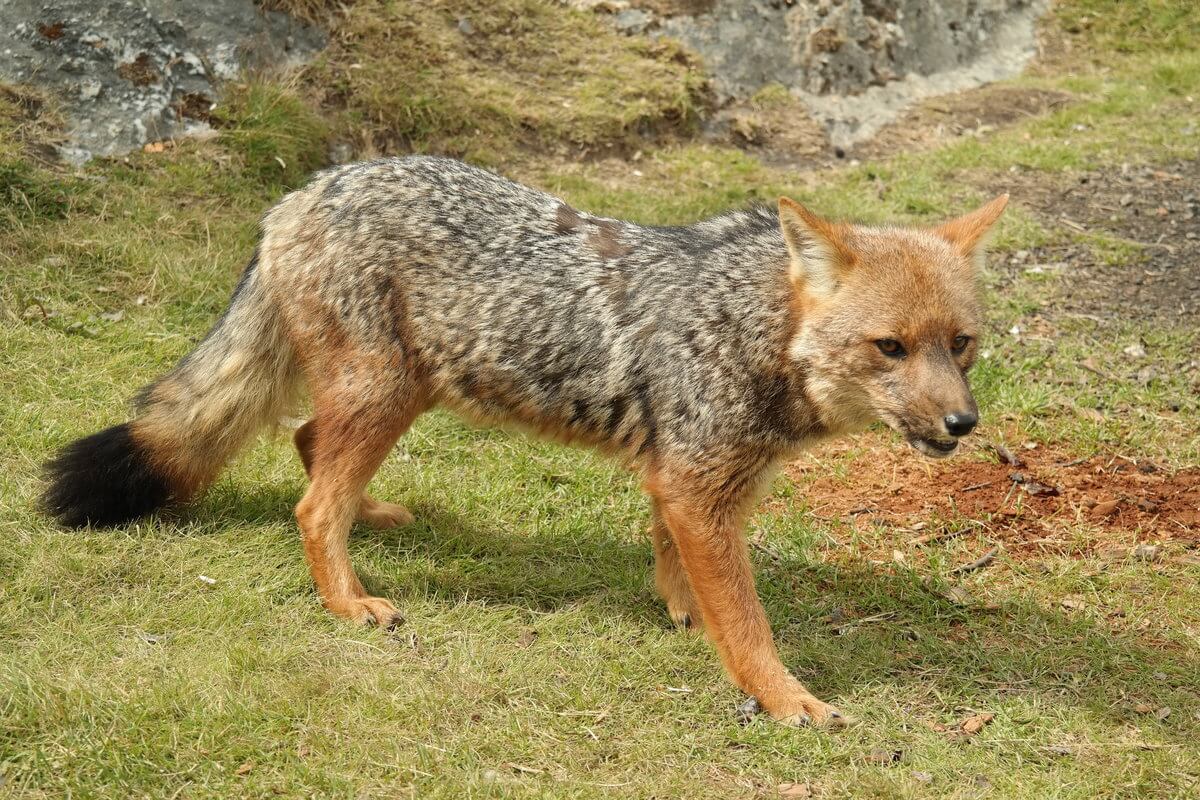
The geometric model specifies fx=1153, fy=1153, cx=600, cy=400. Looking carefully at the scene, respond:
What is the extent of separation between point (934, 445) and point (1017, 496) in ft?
7.56

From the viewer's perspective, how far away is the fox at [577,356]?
4.98 m

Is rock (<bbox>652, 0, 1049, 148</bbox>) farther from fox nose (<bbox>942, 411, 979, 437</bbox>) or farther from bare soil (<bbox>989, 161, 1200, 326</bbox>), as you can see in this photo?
fox nose (<bbox>942, 411, 979, 437</bbox>)

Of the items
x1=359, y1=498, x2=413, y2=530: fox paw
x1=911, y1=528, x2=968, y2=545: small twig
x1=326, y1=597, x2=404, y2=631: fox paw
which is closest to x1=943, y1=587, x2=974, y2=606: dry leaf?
x1=911, y1=528, x2=968, y2=545: small twig

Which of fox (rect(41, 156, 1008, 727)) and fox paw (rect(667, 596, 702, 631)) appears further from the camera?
fox paw (rect(667, 596, 702, 631))

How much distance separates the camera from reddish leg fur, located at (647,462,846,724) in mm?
5066

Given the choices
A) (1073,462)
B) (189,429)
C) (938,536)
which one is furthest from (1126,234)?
(189,429)

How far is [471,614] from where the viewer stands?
5.66 metres

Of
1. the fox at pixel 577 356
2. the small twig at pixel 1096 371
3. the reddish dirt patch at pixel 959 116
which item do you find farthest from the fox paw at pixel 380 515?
the reddish dirt patch at pixel 959 116

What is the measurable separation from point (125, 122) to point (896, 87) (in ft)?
26.4

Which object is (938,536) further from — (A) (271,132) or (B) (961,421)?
(A) (271,132)

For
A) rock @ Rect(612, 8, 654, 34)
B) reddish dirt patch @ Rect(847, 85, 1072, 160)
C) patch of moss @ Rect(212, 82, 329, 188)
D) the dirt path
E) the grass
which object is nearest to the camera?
the grass

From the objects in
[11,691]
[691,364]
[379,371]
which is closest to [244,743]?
[11,691]

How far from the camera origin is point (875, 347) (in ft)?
16.0

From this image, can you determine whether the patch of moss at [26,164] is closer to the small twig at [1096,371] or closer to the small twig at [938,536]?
the small twig at [938,536]
